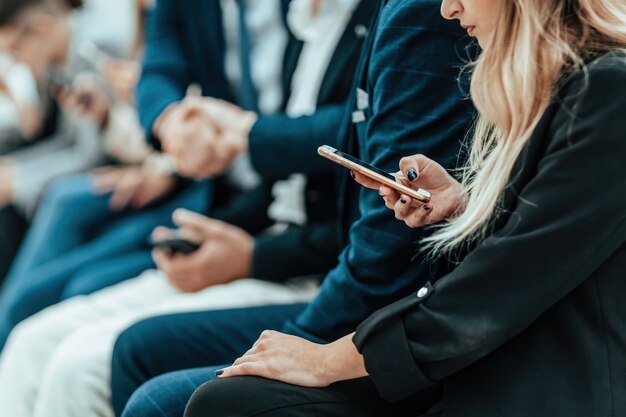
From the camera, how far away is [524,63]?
89 centimetres

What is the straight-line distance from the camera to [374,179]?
970 mm

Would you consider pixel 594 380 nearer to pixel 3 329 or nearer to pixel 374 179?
pixel 374 179

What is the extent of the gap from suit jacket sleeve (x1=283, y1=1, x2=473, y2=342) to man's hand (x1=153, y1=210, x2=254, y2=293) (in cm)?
49

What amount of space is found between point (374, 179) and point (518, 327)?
202 millimetres

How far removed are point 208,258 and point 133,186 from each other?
0.74 metres

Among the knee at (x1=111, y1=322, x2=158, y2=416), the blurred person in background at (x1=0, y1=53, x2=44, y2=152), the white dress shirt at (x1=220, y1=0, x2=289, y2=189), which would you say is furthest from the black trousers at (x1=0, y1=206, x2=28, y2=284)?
the knee at (x1=111, y1=322, x2=158, y2=416)

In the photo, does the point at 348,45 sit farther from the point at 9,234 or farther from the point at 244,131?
the point at 9,234

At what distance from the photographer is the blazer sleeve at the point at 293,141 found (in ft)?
4.90

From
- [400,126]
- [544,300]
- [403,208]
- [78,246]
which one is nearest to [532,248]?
[544,300]

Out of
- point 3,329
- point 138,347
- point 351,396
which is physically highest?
point 351,396

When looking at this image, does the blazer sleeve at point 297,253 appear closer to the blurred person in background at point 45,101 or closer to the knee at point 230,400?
the knee at point 230,400

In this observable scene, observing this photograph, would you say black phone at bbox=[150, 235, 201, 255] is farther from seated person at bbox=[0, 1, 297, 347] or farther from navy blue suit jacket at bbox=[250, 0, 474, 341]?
navy blue suit jacket at bbox=[250, 0, 474, 341]

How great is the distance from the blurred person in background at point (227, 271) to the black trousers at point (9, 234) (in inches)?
38.7

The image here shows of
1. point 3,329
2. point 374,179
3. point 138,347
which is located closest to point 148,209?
point 3,329
